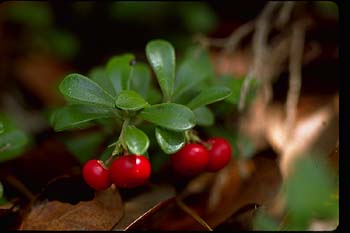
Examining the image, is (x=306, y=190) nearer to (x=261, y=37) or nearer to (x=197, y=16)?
(x=261, y=37)

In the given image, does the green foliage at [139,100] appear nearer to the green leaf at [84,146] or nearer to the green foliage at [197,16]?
the green leaf at [84,146]

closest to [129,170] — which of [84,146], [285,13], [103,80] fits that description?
[103,80]

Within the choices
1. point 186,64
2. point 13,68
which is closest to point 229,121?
point 186,64

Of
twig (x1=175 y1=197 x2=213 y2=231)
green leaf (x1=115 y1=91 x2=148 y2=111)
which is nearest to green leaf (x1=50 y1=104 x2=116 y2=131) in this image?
green leaf (x1=115 y1=91 x2=148 y2=111)

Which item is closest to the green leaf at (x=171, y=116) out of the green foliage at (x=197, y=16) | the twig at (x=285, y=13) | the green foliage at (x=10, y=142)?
the green foliage at (x=10, y=142)

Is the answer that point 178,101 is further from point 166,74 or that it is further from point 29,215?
point 29,215

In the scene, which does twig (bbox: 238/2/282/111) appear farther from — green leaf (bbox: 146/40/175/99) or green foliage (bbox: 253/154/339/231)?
green foliage (bbox: 253/154/339/231)
